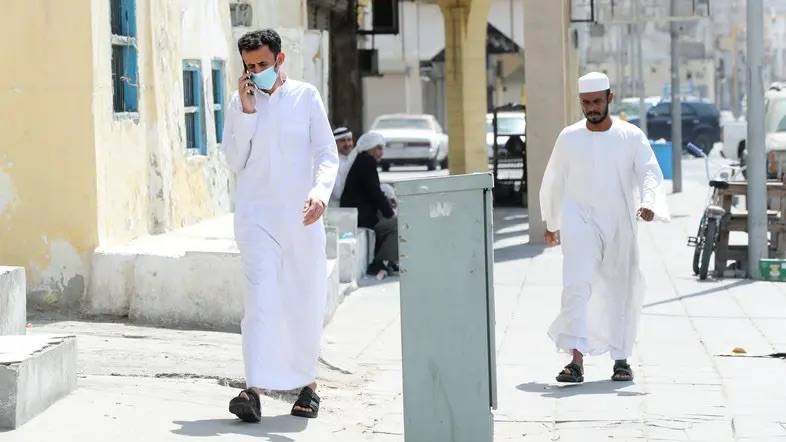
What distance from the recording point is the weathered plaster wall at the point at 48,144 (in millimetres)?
10281

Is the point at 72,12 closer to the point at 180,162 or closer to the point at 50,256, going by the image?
the point at 50,256

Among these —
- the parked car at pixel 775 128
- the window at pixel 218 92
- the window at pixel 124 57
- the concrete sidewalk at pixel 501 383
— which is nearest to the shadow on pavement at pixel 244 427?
the concrete sidewalk at pixel 501 383

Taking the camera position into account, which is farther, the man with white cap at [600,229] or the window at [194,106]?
the window at [194,106]

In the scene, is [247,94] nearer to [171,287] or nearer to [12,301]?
[12,301]

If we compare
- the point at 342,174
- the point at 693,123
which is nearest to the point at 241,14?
the point at 342,174

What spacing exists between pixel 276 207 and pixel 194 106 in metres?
6.15

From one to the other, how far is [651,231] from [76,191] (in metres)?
10.7

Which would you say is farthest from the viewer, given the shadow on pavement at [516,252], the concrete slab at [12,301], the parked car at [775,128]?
the parked car at [775,128]

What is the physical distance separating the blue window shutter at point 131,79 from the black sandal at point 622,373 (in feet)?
13.4

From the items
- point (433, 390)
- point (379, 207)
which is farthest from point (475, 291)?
point (379, 207)

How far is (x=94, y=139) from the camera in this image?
33.8 ft

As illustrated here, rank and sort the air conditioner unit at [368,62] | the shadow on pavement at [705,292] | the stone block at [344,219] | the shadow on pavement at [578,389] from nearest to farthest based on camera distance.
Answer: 1. the shadow on pavement at [578,389]
2. the shadow on pavement at [705,292]
3. the stone block at [344,219]
4. the air conditioner unit at [368,62]

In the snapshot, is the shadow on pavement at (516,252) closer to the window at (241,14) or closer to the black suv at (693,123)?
the window at (241,14)

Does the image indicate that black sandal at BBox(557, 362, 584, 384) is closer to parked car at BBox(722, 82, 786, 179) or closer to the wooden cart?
the wooden cart
